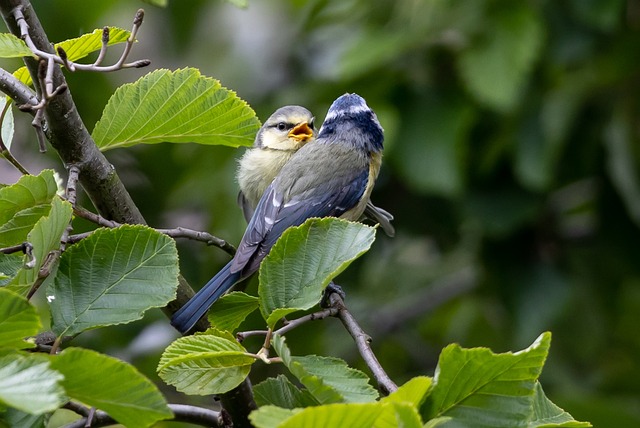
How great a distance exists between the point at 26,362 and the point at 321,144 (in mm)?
2280

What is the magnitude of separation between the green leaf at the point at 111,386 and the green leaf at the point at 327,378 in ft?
0.70

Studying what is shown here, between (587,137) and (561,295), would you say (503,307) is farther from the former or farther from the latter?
(587,137)

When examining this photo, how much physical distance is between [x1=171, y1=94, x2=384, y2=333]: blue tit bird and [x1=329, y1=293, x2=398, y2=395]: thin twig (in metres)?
0.58

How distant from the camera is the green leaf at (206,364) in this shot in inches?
58.9

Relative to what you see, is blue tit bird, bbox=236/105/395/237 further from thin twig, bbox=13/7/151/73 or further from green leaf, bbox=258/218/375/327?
green leaf, bbox=258/218/375/327

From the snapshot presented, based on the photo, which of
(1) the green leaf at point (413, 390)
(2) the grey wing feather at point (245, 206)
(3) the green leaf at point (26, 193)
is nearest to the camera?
(1) the green leaf at point (413, 390)

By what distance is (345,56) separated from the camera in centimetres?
411

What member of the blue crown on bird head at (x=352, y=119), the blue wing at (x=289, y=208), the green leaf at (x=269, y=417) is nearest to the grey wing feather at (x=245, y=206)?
the blue crown on bird head at (x=352, y=119)

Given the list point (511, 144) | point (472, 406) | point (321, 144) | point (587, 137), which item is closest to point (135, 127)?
point (472, 406)

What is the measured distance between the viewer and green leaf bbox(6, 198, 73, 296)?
150 cm

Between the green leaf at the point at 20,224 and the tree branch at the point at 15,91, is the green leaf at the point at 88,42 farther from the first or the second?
the green leaf at the point at 20,224

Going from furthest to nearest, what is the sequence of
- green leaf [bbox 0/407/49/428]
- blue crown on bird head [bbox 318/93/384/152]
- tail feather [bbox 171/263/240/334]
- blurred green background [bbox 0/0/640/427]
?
blurred green background [bbox 0/0/640/427] < blue crown on bird head [bbox 318/93/384/152] < tail feather [bbox 171/263/240/334] < green leaf [bbox 0/407/49/428]

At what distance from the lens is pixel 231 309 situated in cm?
185

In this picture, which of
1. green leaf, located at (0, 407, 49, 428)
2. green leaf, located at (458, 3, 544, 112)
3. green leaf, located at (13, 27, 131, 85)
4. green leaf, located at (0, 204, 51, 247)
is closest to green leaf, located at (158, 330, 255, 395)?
green leaf, located at (0, 407, 49, 428)
